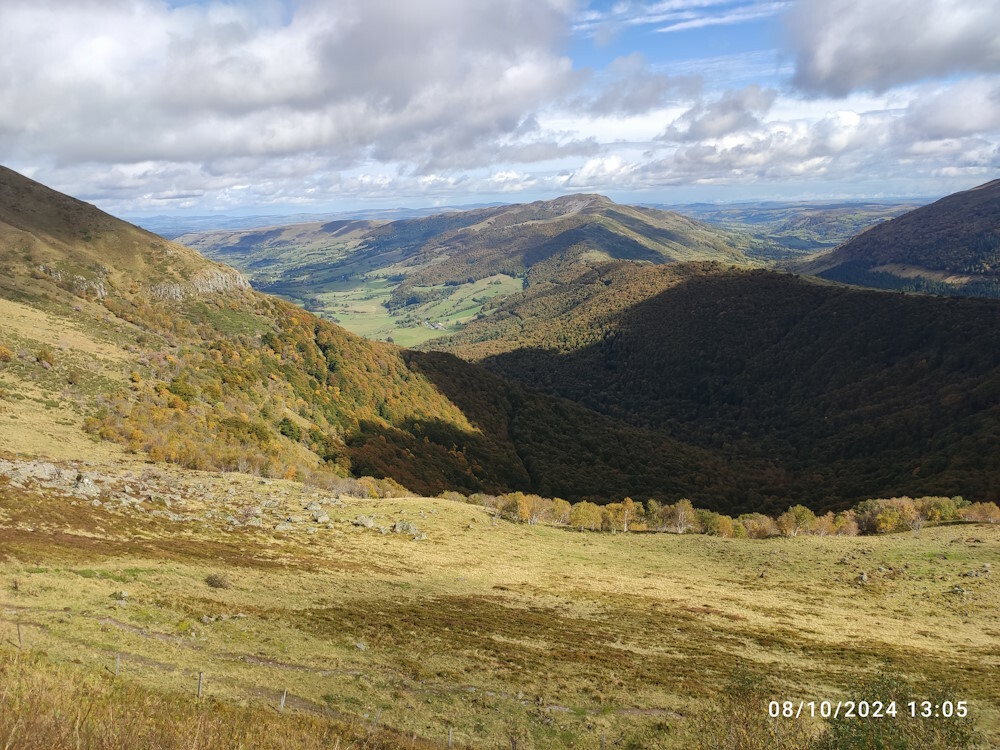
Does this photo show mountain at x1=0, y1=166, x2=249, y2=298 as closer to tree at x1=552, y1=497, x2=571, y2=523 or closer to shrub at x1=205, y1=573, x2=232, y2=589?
shrub at x1=205, y1=573, x2=232, y2=589

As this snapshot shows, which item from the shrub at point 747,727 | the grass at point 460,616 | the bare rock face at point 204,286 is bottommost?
the grass at point 460,616

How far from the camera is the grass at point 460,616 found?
21609 mm

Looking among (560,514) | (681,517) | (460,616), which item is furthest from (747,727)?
(681,517)

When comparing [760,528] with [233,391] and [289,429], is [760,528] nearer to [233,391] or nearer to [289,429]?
[289,429]

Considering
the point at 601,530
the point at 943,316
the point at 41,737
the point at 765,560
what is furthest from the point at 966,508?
the point at 943,316

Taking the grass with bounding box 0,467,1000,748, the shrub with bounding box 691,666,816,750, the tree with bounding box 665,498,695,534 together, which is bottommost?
the tree with bounding box 665,498,695,534

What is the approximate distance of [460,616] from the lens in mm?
34469

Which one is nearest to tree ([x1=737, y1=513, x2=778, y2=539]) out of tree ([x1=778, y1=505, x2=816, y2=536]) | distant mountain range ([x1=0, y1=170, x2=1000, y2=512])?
tree ([x1=778, y1=505, x2=816, y2=536])

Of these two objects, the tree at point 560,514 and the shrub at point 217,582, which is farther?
the tree at point 560,514

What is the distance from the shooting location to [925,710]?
15.7m

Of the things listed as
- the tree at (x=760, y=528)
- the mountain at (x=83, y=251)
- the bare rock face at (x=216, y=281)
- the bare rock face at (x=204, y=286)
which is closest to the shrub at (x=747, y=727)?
the tree at (x=760, y=528)

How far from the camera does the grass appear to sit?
21609 millimetres

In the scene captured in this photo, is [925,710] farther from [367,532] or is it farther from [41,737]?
[367,532]

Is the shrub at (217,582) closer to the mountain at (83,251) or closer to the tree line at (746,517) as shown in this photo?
the tree line at (746,517)
